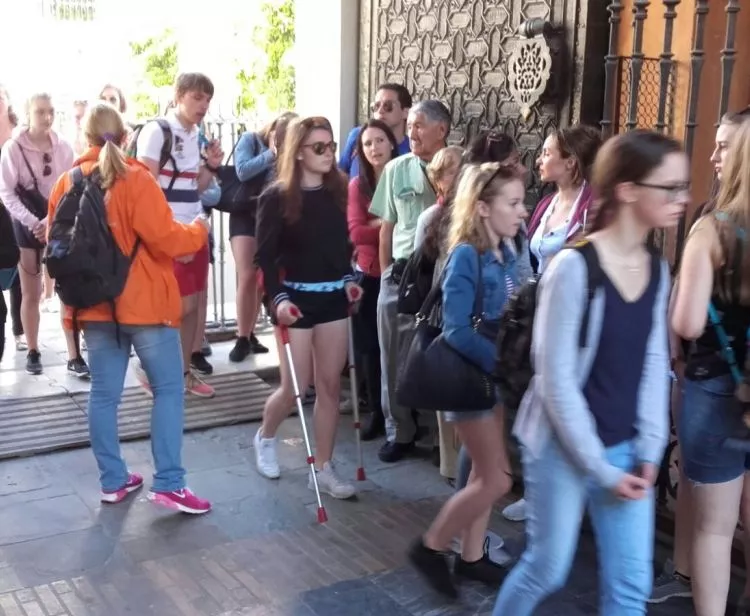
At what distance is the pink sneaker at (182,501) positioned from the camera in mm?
4605

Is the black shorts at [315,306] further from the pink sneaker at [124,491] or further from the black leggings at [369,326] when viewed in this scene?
the pink sneaker at [124,491]

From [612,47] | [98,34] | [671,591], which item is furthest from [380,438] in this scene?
[98,34]

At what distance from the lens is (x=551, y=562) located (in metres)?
2.75

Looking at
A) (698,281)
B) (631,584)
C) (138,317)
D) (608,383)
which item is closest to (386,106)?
(138,317)

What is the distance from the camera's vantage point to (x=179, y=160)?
19.1 feet

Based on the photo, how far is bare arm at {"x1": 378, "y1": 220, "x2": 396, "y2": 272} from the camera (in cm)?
526

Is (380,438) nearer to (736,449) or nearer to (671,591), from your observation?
(671,591)

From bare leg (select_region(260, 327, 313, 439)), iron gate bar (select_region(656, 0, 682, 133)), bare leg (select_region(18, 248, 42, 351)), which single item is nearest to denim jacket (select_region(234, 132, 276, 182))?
bare leg (select_region(18, 248, 42, 351))

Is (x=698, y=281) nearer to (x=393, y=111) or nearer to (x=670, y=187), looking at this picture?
(x=670, y=187)

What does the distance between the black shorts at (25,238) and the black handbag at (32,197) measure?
0.13 meters

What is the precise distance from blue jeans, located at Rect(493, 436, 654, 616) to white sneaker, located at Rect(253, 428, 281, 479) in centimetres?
251

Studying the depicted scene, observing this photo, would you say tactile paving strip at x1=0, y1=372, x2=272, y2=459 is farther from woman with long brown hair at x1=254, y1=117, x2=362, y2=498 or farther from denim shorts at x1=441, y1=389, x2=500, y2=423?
denim shorts at x1=441, y1=389, x2=500, y2=423

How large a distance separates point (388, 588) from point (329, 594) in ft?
0.82

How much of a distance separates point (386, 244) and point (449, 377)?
1887mm
